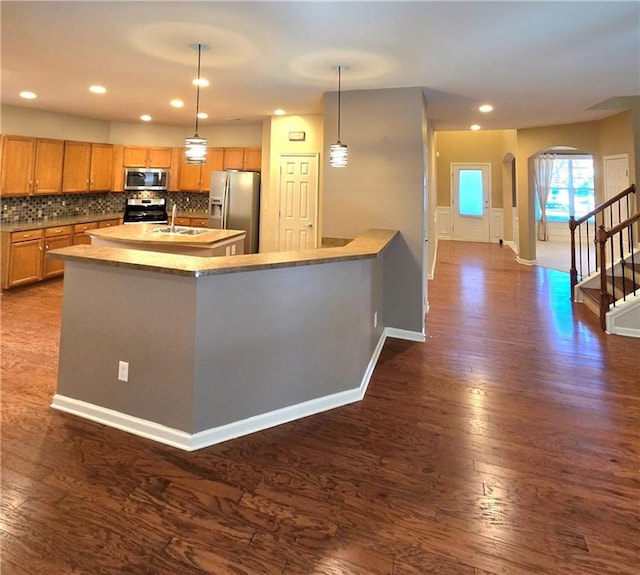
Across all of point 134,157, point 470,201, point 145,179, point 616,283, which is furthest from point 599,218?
point 134,157

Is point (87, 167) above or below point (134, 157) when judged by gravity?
below

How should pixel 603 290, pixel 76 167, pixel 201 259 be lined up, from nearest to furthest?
pixel 201 259 < pixel 603 290 < pixel 76 167

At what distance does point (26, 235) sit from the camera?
18.6ft

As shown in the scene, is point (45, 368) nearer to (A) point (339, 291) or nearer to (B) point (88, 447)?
(B) point (88, 447)

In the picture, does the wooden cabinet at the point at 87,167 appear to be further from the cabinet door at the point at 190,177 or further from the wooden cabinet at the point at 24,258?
the cabinet door at the point at 190,177

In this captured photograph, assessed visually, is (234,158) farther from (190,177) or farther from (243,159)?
(190,177)

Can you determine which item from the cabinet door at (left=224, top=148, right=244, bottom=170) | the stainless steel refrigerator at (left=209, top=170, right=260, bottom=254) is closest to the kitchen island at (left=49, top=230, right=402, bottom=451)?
the stainless steel refrigerator at (left=209, top=170, right=260, bottom=254)

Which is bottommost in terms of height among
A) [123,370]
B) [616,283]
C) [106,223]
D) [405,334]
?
[405,334]

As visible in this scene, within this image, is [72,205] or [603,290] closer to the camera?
[603,290]

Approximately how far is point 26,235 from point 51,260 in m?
0.63

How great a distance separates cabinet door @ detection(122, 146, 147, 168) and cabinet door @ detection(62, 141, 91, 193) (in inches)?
24.8

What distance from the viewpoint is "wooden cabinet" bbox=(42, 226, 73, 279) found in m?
6.02

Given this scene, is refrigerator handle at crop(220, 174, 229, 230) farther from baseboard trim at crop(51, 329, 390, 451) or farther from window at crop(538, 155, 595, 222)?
window at crop(538, 155, 595, 222)

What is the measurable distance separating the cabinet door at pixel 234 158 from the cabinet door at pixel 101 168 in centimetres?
207
